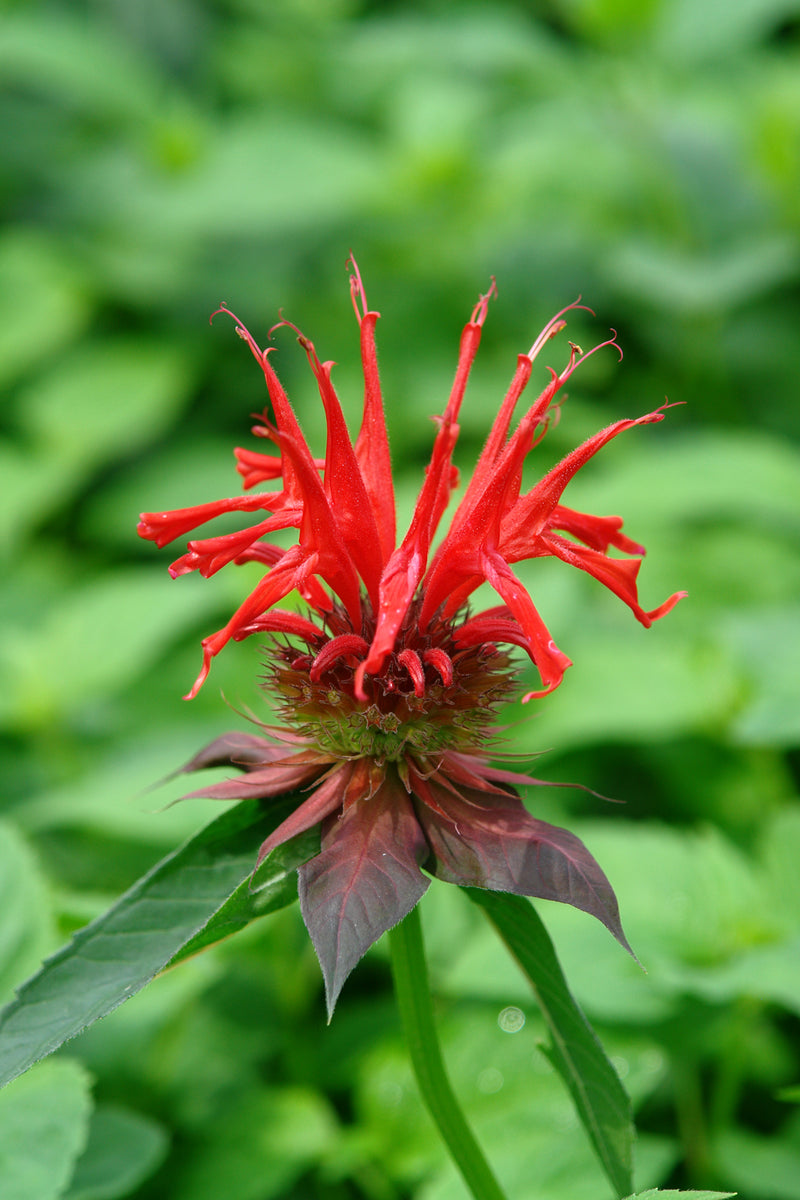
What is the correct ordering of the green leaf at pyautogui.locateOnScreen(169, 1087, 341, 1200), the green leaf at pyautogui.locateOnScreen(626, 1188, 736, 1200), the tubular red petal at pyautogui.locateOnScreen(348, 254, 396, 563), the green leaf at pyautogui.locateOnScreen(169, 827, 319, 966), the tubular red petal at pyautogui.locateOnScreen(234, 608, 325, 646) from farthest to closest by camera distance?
the green leaf at pyautogui.locateOnScreen(169, 1087, 341, 1200), the tubular red petal at pyautogui.locateOnScreen(348, 254, 396, 563), the tubular red petal at pyautogui.locateOnScreen(234, 608, 325, 646), the green leaf at pyautogui.locateOnScreen(169, 827, 319, 966), the green leaf at pyautogui.locateOnScreen(626, 1188, 736, 1200)

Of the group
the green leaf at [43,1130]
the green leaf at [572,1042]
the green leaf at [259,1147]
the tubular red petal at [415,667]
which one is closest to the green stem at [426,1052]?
the green leaf at [572,1042]

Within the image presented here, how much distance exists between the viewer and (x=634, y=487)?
2.10 metres

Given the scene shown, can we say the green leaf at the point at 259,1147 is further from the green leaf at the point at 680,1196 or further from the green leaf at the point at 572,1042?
the green leaf at the point at 680,1196

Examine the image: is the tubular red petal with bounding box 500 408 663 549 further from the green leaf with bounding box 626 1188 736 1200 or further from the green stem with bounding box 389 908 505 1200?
the green leaf with bounding box 626 1188 736 1200

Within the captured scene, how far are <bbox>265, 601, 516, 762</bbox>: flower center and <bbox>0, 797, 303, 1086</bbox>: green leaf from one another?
0.10 m

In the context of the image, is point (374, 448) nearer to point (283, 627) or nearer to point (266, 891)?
point (283, 627)

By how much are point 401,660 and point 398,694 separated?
4cm

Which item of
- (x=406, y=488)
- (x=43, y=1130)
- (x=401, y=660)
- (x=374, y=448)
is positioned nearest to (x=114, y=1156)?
(x=43, y=1130)

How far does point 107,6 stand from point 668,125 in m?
2.22

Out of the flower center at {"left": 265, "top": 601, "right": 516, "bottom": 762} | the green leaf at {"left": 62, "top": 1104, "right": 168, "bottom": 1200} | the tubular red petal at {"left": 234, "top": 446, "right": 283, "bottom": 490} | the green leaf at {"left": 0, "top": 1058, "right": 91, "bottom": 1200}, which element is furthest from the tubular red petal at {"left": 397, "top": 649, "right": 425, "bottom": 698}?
the green leaf at {"left": 62, "top": 1104, "right": 168, "bottom": 1200}

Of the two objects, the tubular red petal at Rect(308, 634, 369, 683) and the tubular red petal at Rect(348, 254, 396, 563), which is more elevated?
the tubular red petal at Rect(348, 254, 396, 563)

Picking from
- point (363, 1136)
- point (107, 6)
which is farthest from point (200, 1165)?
point (107, 6)

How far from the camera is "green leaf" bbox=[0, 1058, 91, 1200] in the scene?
911 mm

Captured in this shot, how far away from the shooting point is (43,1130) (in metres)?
0.97
